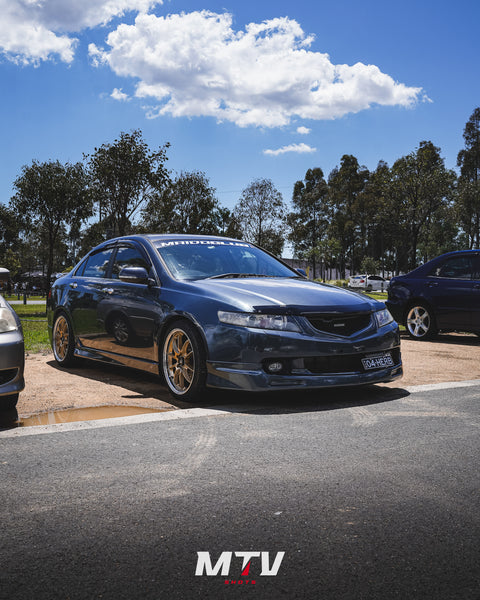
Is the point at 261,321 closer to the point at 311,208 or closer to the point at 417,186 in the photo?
the point at 417,186

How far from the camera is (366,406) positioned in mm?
5797

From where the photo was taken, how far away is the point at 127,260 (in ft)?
23.7

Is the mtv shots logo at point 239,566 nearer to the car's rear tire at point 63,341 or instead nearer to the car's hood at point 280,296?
the car's hood at point 280,296

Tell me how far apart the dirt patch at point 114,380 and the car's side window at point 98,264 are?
1.12 m

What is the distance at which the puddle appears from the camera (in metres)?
5.24

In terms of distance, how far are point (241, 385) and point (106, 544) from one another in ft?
9.37

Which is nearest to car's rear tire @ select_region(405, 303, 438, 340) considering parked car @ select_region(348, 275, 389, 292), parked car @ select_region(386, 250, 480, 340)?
parked car @ select_region(386, 250, 480, 340)

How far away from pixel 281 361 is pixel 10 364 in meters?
2.17

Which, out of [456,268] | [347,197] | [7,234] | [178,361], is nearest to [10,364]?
[178,361]

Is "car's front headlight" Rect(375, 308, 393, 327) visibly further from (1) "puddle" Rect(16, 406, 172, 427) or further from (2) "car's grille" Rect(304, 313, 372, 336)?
(1) "puddle" Rect(16, 406, 172, 427)

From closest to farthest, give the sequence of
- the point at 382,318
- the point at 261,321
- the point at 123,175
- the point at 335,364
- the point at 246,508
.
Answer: the point at 246,508
the point at 261,321
the point at 335,364
the point at 382,318
the point at 123,175

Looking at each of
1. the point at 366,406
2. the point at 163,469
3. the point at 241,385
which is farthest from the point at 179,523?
the point at 366,406

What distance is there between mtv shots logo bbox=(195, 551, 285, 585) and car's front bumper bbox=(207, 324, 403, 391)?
288cm

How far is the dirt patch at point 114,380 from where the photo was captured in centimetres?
595
